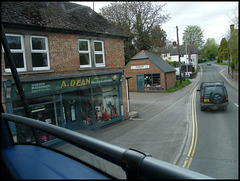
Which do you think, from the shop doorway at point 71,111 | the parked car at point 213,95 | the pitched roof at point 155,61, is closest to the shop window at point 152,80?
the pitched roof at point 155,61

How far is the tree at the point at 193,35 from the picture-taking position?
1.01m

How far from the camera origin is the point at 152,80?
5.81 ft

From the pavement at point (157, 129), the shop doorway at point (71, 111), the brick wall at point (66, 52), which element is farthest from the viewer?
the shop doorway at point (71, 111)

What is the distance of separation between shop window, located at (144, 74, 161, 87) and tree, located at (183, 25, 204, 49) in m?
0.63

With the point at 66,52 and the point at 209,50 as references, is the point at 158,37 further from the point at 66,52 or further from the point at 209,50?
the point at 66,52

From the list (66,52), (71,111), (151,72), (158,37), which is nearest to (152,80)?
(151,72)

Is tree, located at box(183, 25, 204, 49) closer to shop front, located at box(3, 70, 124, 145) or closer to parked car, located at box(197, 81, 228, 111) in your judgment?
parked car, located at box(197, 81, 228, 111)

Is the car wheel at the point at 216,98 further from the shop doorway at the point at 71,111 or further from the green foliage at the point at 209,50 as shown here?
the shop doorway at the point at 71,111

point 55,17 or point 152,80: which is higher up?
point 55,17

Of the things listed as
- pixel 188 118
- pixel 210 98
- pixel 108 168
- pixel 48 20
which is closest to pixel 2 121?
pixel 108 168

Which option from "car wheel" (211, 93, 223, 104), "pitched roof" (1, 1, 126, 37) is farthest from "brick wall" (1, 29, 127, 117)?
"car wheel" (211, 93, 223, 104)

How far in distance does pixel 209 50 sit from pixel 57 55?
1627mm

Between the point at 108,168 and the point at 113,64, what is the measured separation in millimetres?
1950

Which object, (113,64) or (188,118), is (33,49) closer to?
(113,64)
